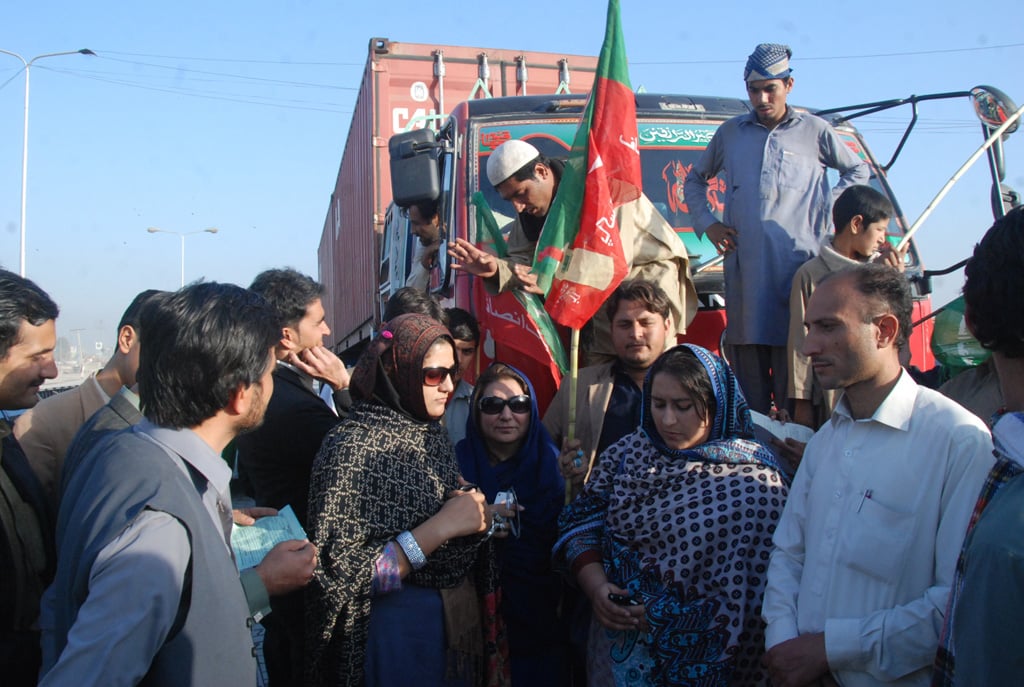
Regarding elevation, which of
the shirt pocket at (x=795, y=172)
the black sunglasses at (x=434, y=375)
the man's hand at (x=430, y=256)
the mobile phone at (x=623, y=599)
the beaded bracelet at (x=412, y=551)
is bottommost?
the mobile phone at (x=623, y=599)

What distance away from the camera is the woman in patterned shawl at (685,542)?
7.54 ft

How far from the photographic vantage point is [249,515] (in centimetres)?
242

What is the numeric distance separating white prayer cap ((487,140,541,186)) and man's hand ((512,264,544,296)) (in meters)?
0.45

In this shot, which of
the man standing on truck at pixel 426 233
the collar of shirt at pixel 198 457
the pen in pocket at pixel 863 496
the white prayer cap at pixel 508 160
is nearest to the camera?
the collar of shirt at pixel 198 457

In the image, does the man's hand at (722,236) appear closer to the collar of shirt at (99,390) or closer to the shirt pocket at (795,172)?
the shirt pocket at (795,172)

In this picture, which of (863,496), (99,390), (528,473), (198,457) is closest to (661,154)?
(528,473)

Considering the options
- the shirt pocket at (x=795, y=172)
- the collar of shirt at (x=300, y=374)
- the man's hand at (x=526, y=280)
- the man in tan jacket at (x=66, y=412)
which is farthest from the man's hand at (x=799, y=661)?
the shirt pocket at (x=795, y=172)

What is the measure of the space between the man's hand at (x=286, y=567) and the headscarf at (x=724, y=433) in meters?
1.12

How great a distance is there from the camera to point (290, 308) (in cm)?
302

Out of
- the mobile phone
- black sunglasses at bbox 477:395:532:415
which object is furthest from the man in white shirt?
black sunglasses at bbox 477:395:532:415

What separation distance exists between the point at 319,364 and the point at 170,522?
1697mm

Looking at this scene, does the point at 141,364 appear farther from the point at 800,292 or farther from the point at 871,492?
the point at 800,292

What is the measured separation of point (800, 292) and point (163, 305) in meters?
2.53

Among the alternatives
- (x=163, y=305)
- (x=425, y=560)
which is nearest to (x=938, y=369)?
(x=425, y=560)
